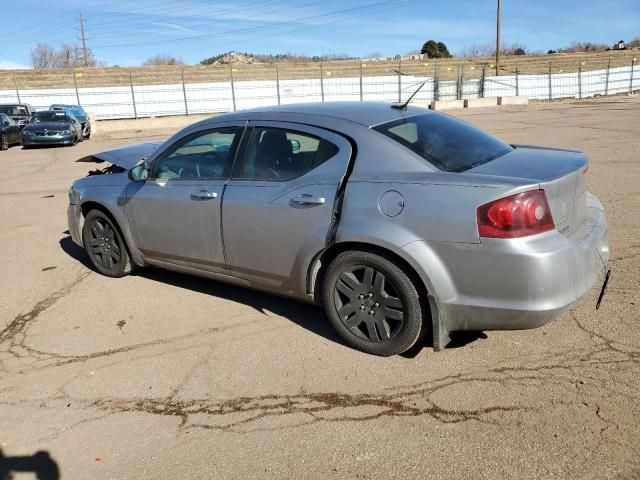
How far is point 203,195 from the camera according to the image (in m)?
4.33

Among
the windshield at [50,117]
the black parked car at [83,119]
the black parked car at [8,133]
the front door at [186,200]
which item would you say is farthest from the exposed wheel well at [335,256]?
the black parked car at [83,119]

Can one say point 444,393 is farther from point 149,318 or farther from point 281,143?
point 149,318

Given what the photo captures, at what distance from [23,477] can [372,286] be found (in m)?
2.17

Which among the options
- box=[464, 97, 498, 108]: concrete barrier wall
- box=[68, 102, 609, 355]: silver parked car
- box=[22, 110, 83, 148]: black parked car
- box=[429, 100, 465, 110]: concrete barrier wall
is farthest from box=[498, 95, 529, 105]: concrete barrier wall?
box=[68, 102, 609, 355]: silver parked car

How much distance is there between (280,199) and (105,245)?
96.2 inches

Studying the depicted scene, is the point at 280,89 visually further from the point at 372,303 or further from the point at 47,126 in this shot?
the point at 372,303

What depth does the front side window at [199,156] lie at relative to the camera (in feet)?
14.3

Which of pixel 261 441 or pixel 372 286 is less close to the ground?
pixel 372 286

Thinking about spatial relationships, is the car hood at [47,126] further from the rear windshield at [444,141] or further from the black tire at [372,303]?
the black tire at [372,303]

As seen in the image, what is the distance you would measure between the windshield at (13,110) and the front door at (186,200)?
22.9 meters

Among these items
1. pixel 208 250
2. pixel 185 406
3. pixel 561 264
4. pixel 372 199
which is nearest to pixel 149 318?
pixel 208 250

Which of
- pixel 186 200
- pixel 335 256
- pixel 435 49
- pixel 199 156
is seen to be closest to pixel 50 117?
pixel 199 156

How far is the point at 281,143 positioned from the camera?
4074 millimetres

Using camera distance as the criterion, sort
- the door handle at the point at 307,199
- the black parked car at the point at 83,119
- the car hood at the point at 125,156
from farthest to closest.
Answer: the black parked car at the point at 83,119, the car hood at the point at 125,156, the door handle at the point at 307,199
